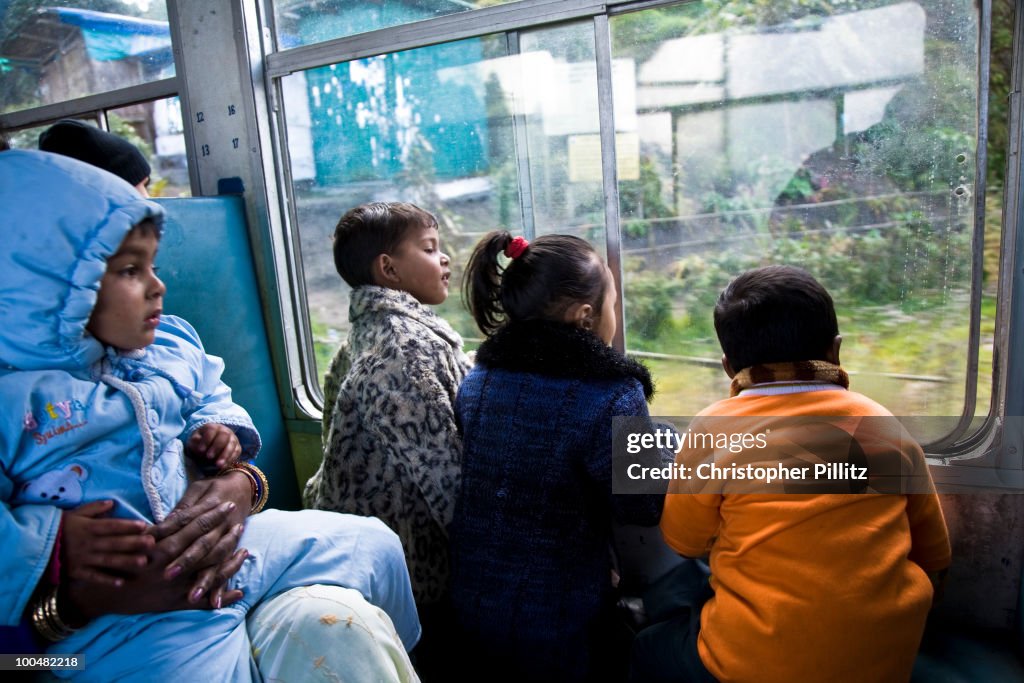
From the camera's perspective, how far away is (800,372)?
5.62ft

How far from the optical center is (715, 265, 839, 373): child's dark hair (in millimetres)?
1706

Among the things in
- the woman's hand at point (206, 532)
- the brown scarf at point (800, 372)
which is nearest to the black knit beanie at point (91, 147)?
the woman's hand at point (206, 532)

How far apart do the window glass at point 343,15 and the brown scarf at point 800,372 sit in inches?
58.2

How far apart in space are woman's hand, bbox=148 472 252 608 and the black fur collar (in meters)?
0.76

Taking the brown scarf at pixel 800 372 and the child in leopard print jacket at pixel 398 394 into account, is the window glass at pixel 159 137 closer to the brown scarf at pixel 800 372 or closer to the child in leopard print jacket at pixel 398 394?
the child in leopard print jacket at pixel 398 394

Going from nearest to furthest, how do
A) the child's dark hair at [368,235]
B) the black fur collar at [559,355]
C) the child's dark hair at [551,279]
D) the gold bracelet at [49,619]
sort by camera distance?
the gold bracelet at [49,619]
the black fur collar at [559,355]
the child's dark hair at [551,279]
the child's dark hair at [368,235]

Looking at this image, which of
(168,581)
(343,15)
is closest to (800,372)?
(168,581)

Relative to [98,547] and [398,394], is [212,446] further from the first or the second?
[398,394]

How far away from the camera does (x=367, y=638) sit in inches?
56.7

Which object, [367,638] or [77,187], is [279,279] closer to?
[77,187]

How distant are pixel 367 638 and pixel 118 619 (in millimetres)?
467

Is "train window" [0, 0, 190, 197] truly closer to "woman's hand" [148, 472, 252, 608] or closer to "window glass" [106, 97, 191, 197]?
"window glass" [106, 97, 191, 197]

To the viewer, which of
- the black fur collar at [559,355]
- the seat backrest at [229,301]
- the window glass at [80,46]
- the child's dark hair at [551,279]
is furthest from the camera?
the window glass at [80,46]

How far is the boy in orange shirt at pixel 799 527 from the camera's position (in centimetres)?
157
